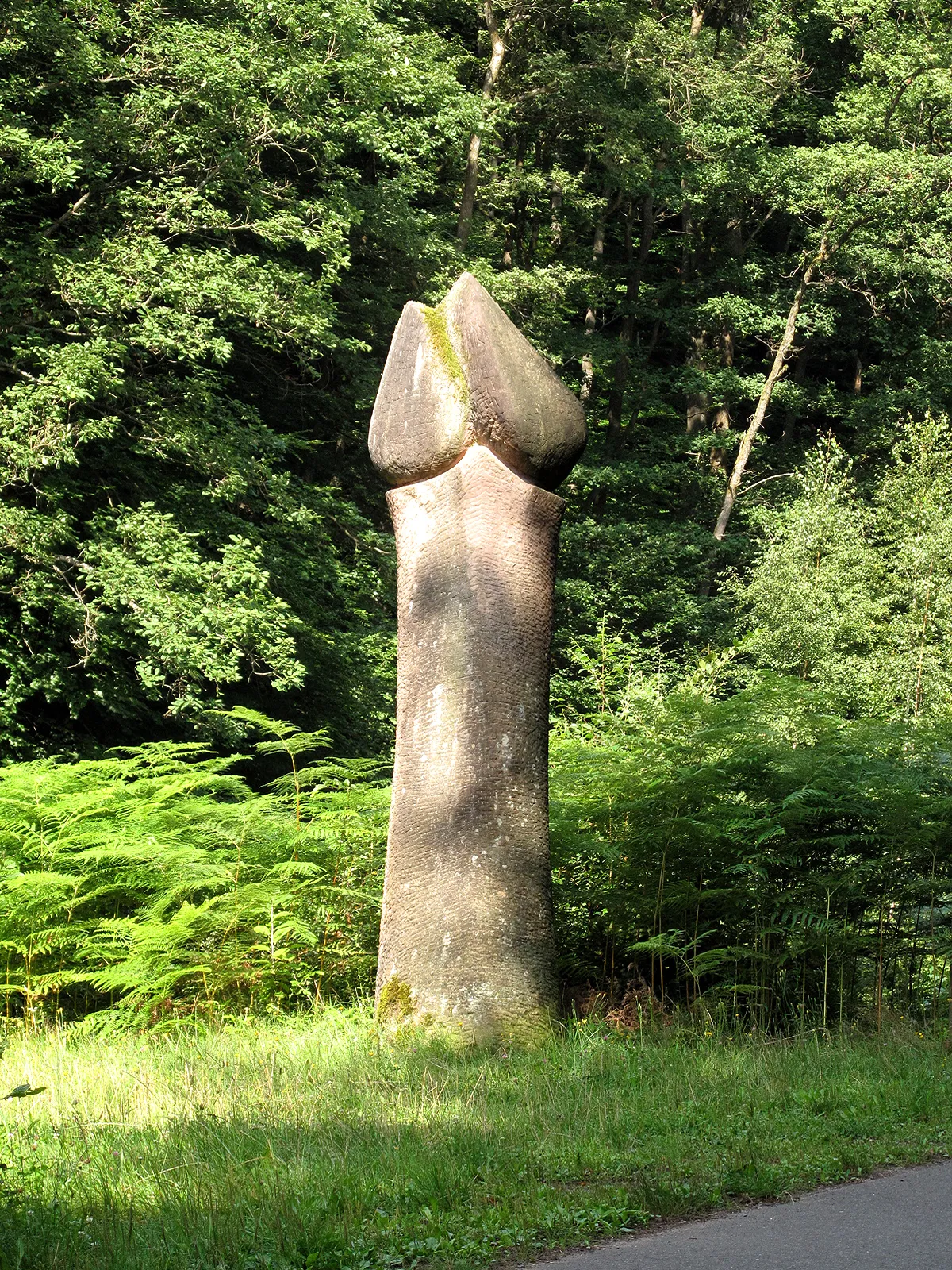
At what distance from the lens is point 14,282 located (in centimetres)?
1513

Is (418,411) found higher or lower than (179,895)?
higher

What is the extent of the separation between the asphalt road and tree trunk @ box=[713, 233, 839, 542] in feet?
86.7

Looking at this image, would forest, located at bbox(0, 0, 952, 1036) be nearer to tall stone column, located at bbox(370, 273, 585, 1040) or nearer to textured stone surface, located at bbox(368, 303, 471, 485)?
tall stone column, located at bbox(370, 273, 585, 1040)

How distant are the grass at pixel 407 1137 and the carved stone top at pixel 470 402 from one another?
3.21 metres

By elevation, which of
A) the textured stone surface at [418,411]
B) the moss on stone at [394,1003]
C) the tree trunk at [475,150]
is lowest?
the moss on stone at [394,1003]

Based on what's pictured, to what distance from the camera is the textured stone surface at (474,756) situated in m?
7.24

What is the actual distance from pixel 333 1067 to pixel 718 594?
24.2 m

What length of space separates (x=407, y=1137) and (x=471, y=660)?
3.00m

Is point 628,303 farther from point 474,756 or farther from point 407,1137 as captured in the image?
point 407,1137

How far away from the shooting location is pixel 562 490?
30859 mm

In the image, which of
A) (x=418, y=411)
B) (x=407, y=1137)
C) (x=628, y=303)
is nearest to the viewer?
(x=407, y=1137)

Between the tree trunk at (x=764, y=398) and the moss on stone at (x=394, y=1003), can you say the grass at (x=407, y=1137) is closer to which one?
the moss on stone at (x=394, y=1003)

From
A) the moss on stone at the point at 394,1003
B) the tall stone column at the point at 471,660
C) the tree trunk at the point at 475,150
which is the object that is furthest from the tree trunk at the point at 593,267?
the moss on stone at the point at 394,1003

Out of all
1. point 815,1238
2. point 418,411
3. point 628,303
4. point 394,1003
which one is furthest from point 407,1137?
point 628,303
